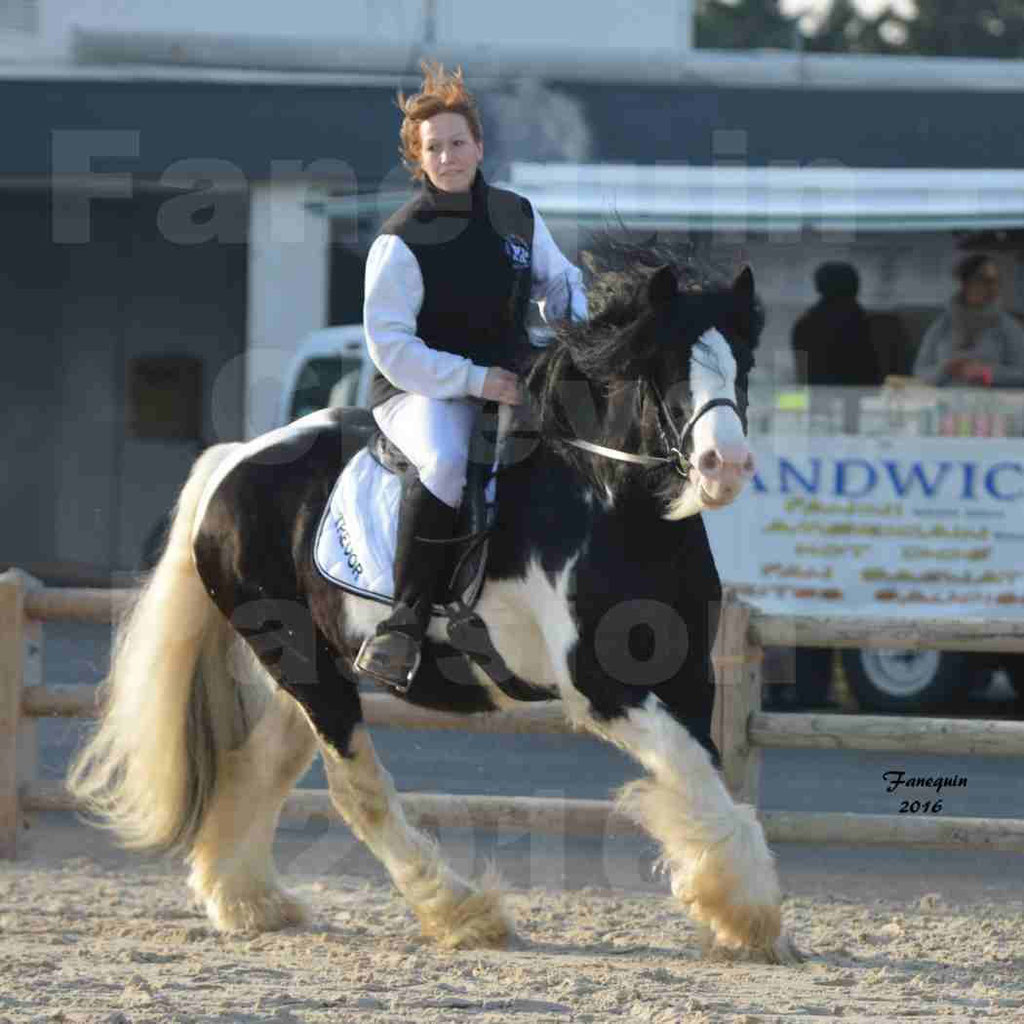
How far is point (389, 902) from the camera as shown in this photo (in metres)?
6.83

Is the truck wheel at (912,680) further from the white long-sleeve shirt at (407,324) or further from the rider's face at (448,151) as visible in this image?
the rider's face at (448,151)

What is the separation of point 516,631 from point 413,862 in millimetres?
900

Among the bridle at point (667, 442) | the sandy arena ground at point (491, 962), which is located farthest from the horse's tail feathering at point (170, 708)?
the bridle at point (667, 442)

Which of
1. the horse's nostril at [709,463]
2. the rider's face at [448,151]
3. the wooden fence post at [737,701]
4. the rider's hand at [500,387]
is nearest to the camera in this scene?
the horse's nostril at [709,463]

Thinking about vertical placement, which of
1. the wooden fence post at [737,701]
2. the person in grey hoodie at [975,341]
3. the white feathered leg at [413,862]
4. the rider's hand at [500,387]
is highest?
the person in grey hoodie at [975,341]

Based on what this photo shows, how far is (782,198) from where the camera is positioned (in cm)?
1200

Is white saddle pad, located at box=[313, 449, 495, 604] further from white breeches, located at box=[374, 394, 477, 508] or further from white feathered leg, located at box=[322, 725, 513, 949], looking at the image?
white feathered leg, located at box=[322, 725, 513, 949]

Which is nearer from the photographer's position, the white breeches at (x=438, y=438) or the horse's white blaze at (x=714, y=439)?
the horse's white blaze at (x=714, y=439)

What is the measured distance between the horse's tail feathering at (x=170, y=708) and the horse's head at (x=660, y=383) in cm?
171

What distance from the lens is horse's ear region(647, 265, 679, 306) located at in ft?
16.8

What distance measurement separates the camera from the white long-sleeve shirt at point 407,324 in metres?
5.57

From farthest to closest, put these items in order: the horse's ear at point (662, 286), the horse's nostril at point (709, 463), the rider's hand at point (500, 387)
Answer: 1. the rider's hand at point (500, 387)
2. the horse's ear at point (662, 286)
3. the horse's nostril at point (709, 463)

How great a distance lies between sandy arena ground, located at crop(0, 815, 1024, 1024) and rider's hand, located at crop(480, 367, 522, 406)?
5.25ft

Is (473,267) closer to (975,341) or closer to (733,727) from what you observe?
(733,727)
